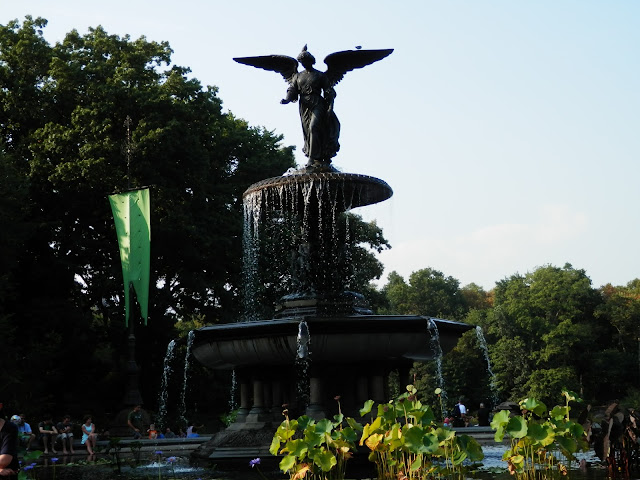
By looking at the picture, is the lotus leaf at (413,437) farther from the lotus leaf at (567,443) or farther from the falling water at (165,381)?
the falling water at (165,381)

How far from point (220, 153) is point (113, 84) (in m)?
4.89

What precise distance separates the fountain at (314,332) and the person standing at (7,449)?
5.42 meters

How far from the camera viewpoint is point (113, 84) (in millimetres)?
30844

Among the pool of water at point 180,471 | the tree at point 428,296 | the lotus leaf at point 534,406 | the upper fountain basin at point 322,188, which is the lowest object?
the pool of water at point 180,471

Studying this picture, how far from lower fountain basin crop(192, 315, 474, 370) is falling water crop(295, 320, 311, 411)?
72 mm

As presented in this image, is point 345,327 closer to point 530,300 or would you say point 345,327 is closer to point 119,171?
point 119,171

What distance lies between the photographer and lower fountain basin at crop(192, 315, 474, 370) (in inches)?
444

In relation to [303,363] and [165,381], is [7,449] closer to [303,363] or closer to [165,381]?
[303,363]

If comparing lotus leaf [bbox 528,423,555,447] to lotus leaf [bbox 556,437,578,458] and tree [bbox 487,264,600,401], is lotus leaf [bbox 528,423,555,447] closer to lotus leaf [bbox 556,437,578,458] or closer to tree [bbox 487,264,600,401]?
lotus leaf [bbox 556,437,578,458]

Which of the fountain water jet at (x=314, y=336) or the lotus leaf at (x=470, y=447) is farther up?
the fountain water jet at (x=314, y=336)

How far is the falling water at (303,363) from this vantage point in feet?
36.6

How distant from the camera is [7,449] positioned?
234 inches

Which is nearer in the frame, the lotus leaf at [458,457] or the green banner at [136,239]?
the lotus leaf at [458,457]

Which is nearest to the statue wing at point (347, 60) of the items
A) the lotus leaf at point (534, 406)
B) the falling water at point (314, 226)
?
the falling water at point (314, 226)
